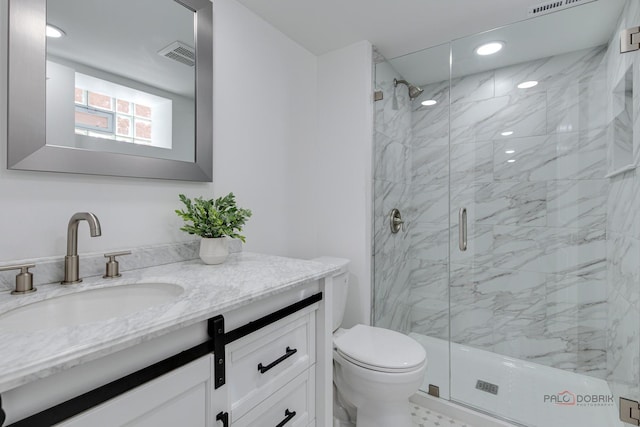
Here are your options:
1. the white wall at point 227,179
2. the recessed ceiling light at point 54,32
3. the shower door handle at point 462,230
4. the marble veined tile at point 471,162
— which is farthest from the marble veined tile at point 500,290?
the recessed ceiling light at point 54,32

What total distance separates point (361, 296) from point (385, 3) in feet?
5.59

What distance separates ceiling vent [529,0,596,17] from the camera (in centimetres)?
161

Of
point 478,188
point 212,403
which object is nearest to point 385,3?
point 478,188

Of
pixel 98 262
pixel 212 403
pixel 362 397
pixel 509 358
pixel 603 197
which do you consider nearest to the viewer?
pixel 212 403

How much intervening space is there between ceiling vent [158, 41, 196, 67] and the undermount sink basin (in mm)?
966

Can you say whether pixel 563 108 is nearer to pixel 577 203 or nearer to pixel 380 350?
pixel 577 203

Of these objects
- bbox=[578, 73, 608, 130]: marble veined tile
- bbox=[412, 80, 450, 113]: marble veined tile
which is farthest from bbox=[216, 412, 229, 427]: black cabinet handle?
bbox=[578, 73, 608, 130]: marble veined tile

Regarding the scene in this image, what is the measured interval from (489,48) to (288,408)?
2.41 meters

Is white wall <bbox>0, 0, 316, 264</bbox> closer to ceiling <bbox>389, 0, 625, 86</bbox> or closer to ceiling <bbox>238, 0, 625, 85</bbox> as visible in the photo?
ceiling <bbox>238, 0, 625, 85</bbox>

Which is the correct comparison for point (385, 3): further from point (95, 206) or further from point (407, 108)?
point (95, 206)

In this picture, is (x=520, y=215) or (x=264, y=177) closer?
(x=264, y=177)

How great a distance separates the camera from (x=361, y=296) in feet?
6.52

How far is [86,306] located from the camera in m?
0.91

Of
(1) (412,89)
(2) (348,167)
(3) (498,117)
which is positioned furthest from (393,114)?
(3) (498,117)
